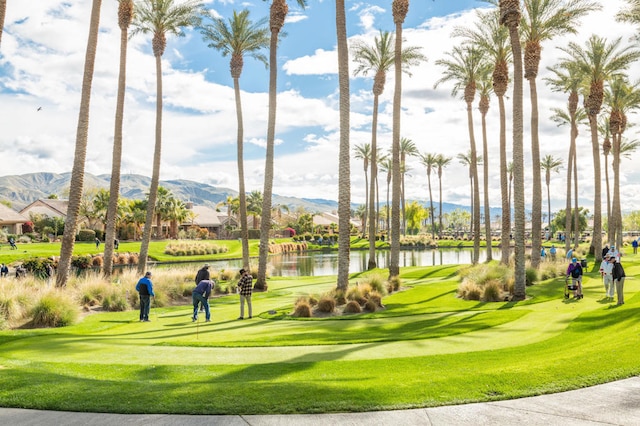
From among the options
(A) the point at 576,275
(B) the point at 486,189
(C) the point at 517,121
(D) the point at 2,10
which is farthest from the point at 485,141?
(D) the point at 2,10

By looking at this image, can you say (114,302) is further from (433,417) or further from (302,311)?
(433,417)

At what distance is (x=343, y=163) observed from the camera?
72.8 ft

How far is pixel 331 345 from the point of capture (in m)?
11.3

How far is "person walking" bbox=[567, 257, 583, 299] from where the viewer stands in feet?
60.6

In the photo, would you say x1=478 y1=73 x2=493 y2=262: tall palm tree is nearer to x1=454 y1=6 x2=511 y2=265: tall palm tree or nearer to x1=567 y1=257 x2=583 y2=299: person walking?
x1=454 y1=6 x2=511 y2=265: tall palm tree

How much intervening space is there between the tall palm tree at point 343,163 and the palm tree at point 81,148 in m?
11.6

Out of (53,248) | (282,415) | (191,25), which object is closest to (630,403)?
(282,415)

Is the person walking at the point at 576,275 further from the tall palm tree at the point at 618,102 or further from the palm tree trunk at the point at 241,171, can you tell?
the tall palm tree at the point at 618,102

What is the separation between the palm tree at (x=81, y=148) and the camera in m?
22.0

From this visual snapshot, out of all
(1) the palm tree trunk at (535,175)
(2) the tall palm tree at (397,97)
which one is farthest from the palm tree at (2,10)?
(1) the palm tree trunk at (535,175)

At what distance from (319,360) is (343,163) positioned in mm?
13675

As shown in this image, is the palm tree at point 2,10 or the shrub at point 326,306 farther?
the shrub at point 326,306

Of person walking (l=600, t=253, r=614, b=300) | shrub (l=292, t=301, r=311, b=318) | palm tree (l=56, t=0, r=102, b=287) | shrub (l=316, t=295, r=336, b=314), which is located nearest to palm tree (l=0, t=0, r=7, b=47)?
palm tree (l=56, t=0, r=102, b=287)

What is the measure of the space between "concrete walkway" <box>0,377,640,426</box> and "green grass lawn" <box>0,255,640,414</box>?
0.21 meters
